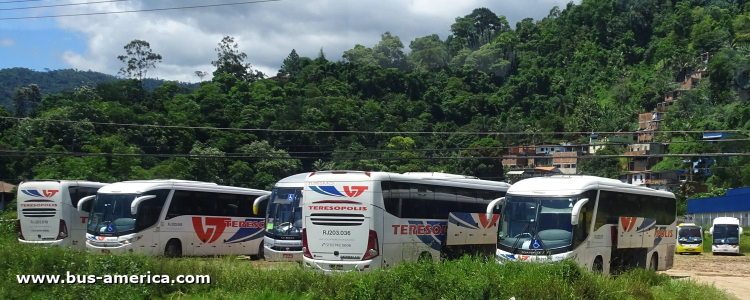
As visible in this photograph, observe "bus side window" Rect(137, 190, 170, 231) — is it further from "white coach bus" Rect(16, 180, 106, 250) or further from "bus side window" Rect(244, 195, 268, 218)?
"white coach bus" Rect(16, 180, 106, 250)

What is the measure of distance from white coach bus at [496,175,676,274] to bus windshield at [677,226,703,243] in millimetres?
20046

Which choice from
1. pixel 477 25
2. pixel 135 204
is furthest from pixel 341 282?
pixel 477 25

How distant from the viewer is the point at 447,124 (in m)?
105

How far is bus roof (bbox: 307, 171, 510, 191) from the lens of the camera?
16906 mm

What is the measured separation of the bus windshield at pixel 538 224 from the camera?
622 inches

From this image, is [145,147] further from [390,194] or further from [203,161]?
[390,194]

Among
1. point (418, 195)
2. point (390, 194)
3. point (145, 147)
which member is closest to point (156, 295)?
point (390, 194)

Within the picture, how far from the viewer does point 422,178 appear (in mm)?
18922

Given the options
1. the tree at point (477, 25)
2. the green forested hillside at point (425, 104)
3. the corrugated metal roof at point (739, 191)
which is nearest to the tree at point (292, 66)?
the green forested hillside at point (425, 104)

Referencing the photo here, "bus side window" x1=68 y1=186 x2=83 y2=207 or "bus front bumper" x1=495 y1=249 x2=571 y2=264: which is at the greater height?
"bus side window" x1=68 y1=186 x2=83 y2=207

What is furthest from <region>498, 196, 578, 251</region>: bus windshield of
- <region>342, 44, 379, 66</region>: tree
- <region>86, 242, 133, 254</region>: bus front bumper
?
<region>342, 44, 379, 66</region>: tree

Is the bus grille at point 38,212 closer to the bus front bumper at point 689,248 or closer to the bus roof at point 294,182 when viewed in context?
the bus roof at point 294,182

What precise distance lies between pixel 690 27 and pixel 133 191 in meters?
122

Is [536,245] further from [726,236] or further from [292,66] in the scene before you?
[292,66]
